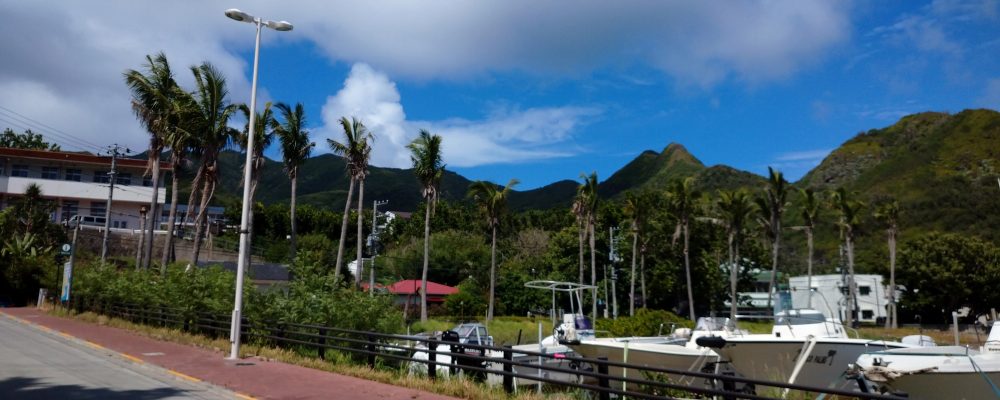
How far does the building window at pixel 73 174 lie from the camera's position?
66500mm

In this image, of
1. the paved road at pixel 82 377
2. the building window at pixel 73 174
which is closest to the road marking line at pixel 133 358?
the paved road at pixel 82 377

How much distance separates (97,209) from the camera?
6731 cm

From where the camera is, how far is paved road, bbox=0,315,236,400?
11297 mm

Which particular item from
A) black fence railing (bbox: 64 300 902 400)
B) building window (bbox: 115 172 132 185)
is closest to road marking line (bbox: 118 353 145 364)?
black fence railing (bbox: 64 300 902 400)

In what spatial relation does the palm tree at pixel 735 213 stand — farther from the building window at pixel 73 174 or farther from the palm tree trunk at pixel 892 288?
the building window at pixel 73 174

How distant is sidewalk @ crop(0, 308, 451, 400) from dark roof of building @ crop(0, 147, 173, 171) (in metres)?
48.9

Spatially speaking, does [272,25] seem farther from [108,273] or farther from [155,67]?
[108,273]

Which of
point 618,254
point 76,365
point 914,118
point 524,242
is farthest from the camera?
point 914,118

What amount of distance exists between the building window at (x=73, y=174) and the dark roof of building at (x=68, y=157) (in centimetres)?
121

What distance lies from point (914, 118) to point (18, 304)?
196 metres

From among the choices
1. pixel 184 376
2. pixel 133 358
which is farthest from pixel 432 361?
pixel 133 358

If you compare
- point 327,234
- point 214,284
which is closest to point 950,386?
point 214,284

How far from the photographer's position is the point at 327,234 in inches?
3784

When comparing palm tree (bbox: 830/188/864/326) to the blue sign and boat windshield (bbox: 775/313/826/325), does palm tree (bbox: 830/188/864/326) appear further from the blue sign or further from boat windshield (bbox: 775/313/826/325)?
the blue sign
